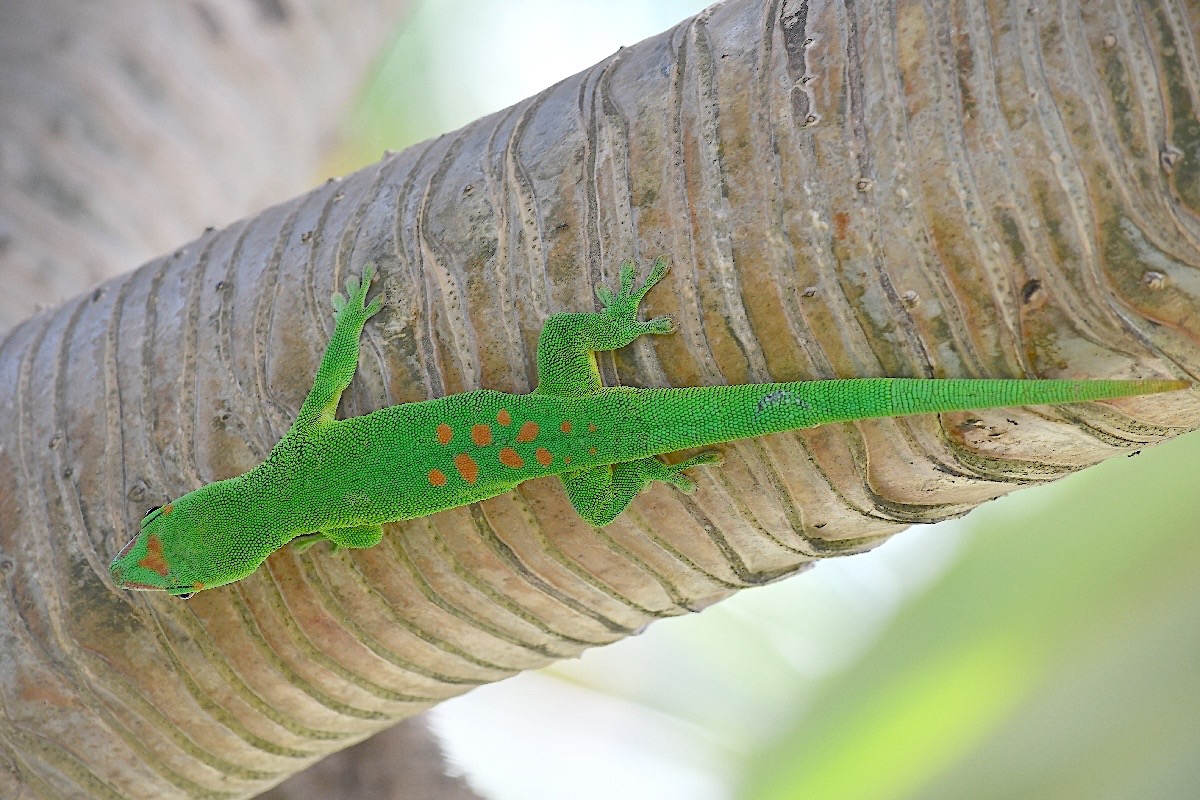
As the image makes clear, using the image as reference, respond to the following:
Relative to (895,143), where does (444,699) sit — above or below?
below

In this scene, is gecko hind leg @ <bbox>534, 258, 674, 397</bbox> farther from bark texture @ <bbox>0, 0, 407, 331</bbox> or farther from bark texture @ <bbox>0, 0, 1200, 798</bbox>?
bark texture @ <bbox>0, 0, 407, 331</bbox>

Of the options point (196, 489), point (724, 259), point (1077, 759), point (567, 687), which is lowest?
point (1077, 759)

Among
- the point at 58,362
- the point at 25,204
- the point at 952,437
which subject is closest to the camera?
the point at 952,437

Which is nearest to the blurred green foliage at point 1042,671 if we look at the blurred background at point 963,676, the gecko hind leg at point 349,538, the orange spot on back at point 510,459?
the blurred background at point 963,676

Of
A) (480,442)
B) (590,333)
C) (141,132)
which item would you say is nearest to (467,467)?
(480,442)

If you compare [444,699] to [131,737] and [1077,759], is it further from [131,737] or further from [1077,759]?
[1077,759]

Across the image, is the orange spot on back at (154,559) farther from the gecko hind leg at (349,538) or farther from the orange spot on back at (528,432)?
the orange spot on back at (528,432)

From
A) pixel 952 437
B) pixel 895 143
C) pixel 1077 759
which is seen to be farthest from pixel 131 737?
pixel 1077 759

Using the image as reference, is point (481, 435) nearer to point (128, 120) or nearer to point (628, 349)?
point (628, 349)
